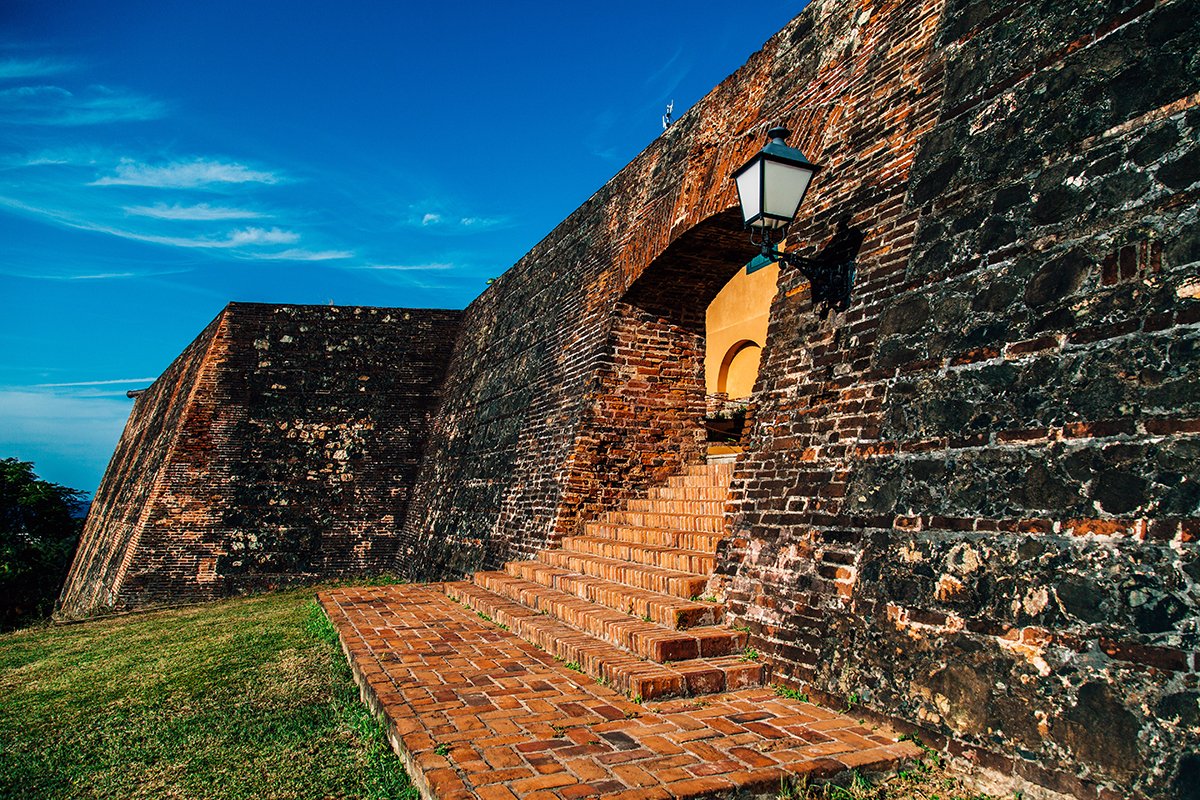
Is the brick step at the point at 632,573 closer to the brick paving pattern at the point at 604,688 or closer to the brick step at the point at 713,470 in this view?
the brick paving pattern at the point at 604,688

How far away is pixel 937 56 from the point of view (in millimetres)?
4488

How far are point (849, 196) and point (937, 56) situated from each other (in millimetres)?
905

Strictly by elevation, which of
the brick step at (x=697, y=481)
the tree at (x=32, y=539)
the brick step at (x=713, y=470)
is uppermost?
the brick step at (x=713, y=470)

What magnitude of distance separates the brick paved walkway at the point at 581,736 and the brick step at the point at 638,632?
340 mm

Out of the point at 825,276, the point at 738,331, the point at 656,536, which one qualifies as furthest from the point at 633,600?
the point at 738,331

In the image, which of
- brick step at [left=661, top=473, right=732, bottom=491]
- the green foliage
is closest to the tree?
brick step at [left=661, top=473, right=732, bottom=491]

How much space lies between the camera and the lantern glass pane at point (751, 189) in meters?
4.41

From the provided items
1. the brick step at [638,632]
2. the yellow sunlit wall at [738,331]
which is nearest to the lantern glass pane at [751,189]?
the brick step at [638,632]

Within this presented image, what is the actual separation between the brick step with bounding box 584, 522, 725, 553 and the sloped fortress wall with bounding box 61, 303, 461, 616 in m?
6.97

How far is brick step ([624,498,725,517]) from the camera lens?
6.35 m

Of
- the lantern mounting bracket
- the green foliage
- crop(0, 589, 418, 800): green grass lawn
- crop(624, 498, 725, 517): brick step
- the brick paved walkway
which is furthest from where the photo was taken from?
crop(624, 498, 725, 517): brick step

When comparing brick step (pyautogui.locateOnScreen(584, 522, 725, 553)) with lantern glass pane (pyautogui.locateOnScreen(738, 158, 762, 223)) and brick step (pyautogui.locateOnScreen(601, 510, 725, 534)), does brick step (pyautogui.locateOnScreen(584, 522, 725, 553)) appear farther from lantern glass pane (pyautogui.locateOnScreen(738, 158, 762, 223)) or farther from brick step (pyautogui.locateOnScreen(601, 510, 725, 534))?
lantern glass pane (pyautogui.locateOnScreen(738, 158, 762, 223))

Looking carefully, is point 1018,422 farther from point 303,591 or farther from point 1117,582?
point 303,591

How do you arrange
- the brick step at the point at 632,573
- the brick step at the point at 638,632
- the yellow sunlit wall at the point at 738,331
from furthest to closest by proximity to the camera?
the yellow sunlit wall at the point at 738,331
the brick step at the point at 632,573
the brick step at the point at 638,632
